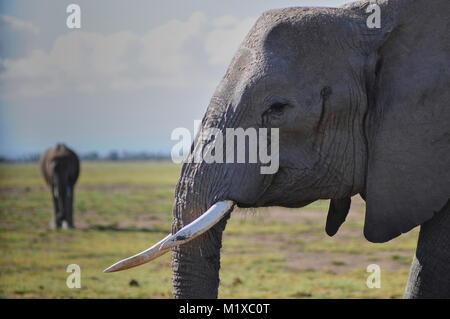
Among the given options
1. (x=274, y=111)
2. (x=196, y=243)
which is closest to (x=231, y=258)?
(x=196, y=243)

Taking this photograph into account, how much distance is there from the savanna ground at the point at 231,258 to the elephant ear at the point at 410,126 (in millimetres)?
637

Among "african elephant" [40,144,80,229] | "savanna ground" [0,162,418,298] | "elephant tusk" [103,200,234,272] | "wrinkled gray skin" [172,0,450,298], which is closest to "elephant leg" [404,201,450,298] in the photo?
"wrinkled gray skin" [172,0,450,298]

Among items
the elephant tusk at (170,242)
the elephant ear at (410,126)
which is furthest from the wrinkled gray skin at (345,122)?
the elephant tusk at (170,242)

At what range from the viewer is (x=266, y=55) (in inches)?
133

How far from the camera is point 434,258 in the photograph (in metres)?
3.39

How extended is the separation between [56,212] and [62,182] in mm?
646

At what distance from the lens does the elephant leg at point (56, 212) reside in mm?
16073

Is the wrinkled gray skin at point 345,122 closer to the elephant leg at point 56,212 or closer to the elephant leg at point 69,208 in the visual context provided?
the elephant leg at point 69,208

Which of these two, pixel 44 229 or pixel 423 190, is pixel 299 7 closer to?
pixel 423 190

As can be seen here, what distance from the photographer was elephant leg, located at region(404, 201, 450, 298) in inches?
133

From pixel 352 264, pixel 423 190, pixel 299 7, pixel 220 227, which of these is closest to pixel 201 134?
pixel 220 227

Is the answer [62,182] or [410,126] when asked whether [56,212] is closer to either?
[62,182]

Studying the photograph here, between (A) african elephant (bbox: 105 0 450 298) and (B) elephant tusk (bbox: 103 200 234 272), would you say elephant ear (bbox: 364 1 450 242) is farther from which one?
(B) elephant tusk (bbox: 103 200 234 272)

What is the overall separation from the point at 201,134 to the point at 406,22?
1040mm
